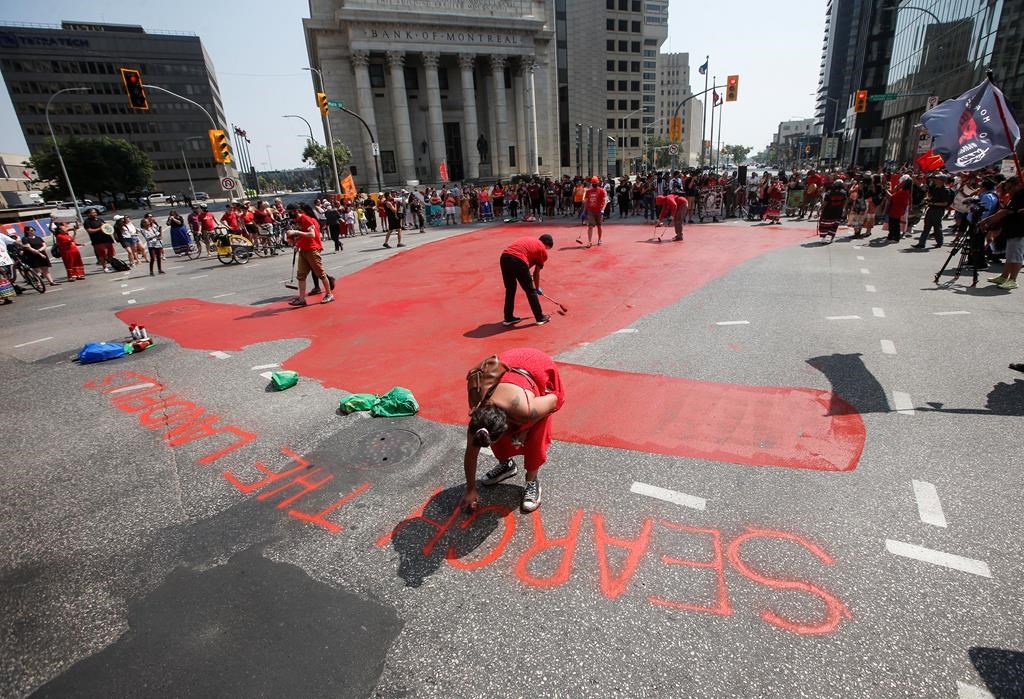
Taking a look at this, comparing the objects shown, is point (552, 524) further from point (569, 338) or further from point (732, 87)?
point (732, 87)

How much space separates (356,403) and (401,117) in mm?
54222

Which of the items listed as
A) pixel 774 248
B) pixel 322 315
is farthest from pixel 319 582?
pixel 774 248

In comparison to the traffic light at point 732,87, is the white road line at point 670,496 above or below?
below

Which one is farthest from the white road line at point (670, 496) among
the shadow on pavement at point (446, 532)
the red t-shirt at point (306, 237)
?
the red t-shirt at point (306, 237)

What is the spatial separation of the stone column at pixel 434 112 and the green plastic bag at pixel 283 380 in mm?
53281

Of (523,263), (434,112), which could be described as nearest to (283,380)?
(523,263)

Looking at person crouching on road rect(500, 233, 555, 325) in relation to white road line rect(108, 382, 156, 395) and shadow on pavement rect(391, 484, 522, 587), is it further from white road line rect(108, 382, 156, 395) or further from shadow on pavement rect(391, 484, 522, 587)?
white road line rect(108, 382, 156, 395)

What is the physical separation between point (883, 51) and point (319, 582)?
106 meters

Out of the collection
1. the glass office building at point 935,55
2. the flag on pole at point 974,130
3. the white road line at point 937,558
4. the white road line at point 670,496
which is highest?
the glass office building at point 935,55

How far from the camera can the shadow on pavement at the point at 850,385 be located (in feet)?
16.8

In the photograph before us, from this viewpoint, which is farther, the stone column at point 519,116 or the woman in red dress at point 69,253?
the stone column at point 519,116

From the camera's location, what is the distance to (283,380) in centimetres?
A: 627

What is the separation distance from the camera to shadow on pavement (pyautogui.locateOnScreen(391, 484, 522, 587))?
10.9ft

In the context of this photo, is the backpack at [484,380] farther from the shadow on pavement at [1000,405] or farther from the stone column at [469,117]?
the stone column at [469,117]
